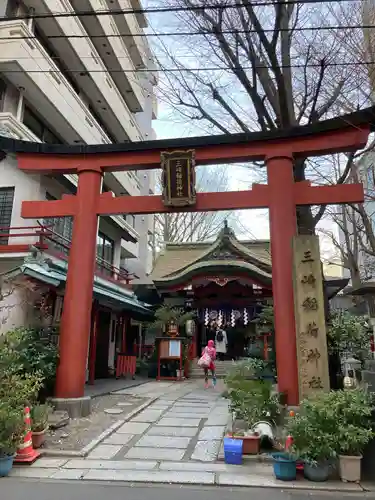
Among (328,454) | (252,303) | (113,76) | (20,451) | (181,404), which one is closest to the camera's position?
(328,454)

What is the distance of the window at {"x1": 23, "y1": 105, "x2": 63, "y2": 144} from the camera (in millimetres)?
16656

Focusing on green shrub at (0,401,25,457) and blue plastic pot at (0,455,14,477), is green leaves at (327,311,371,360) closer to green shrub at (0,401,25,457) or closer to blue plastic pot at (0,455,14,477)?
green shrub at (0,401,25,457)

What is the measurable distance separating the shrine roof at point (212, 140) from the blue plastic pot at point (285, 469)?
6532mm

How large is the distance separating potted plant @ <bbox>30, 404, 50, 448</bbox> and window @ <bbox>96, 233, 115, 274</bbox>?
13.4 m

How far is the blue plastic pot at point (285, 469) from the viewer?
5934 mm

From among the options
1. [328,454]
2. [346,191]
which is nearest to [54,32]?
[346,191]

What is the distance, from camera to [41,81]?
51.0 feet

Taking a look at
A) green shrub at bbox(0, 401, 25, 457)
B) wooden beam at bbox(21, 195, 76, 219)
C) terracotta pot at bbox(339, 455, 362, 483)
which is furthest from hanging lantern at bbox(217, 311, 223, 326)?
green shrub at bbox(0, 401, 25, 457)

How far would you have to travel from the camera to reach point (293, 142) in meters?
9.45

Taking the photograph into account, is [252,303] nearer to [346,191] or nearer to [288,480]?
[346,191]

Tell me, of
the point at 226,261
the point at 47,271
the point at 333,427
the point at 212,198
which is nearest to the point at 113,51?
the point at 226,261

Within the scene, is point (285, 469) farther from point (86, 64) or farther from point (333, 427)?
point (86, 64)

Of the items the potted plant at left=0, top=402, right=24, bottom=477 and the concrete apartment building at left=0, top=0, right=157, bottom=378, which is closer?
the potted plant at left=0, top=402, right=24, bottom=477

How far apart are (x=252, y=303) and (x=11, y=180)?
12177 millimetres
